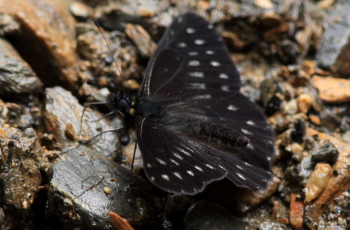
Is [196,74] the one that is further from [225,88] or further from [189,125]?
[189,125]

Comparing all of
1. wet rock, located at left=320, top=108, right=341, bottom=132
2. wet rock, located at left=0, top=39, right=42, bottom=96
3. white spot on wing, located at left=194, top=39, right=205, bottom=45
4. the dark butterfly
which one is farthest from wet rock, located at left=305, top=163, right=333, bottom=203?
wet rock, located at left=0, top=39, right=42, bottom=96

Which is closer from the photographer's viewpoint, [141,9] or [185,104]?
[185,104]

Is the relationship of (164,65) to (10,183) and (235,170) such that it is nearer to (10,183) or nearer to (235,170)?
(235,170)

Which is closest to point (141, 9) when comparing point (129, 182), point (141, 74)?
point (141, 74)

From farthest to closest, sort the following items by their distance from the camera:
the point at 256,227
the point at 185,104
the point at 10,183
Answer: the point at 185,104 → the point at 256,227 → the point at 10,183

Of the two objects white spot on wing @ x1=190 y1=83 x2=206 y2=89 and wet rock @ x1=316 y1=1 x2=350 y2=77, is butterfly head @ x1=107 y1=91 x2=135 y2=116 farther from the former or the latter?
wet rock @ x1=316 y1=1 x2=350 y2=77

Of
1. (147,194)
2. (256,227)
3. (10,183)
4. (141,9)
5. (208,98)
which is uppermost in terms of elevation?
(141,9)

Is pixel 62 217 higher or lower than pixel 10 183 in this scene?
lower
